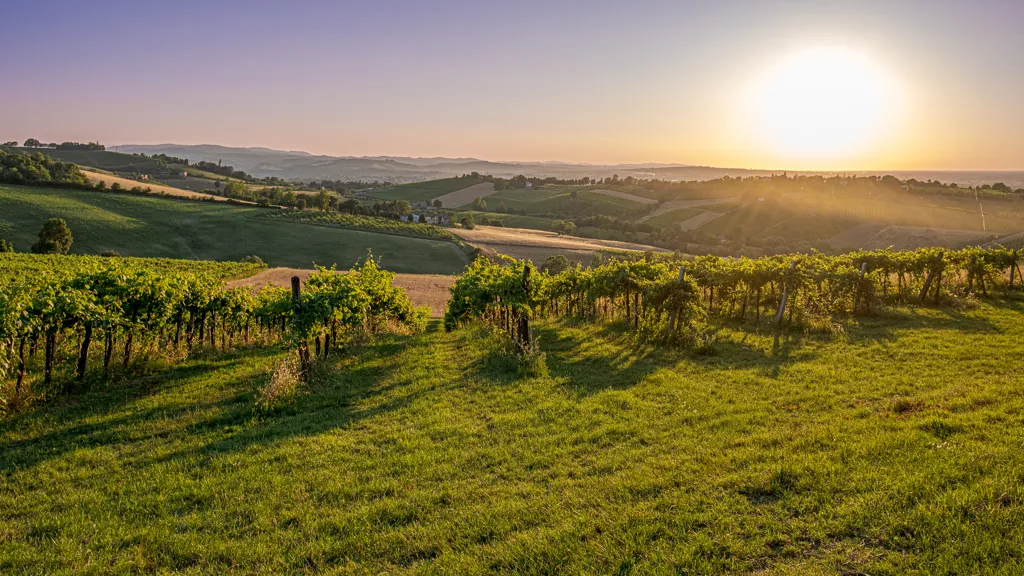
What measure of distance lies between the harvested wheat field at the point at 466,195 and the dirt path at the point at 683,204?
47.8 meters

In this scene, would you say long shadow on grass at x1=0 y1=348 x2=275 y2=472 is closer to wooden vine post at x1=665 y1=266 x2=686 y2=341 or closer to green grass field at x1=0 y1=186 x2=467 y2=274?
wooden vine post at x1=665 y1=266 x2=686 y2=341

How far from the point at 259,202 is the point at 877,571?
295 ft

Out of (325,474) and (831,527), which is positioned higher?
(831,527)

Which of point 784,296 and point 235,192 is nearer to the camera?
point 784,296

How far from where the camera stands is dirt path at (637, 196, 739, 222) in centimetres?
10388

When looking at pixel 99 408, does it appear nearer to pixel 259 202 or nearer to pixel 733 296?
pixel 733 296

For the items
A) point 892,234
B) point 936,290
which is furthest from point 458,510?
point 892,234

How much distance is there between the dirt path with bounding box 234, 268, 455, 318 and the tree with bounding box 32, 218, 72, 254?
65.1ft

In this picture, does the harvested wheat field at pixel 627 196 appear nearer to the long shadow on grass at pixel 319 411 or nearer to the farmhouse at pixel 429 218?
the farmhouse at pixel 429 218

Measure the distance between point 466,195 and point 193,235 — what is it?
271 ft

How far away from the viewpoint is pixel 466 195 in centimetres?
13625

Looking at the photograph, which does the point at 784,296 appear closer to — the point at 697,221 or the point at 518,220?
the point at 697,221

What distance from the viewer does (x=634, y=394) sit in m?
9.65

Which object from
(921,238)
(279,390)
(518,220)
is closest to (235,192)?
(518,220)
